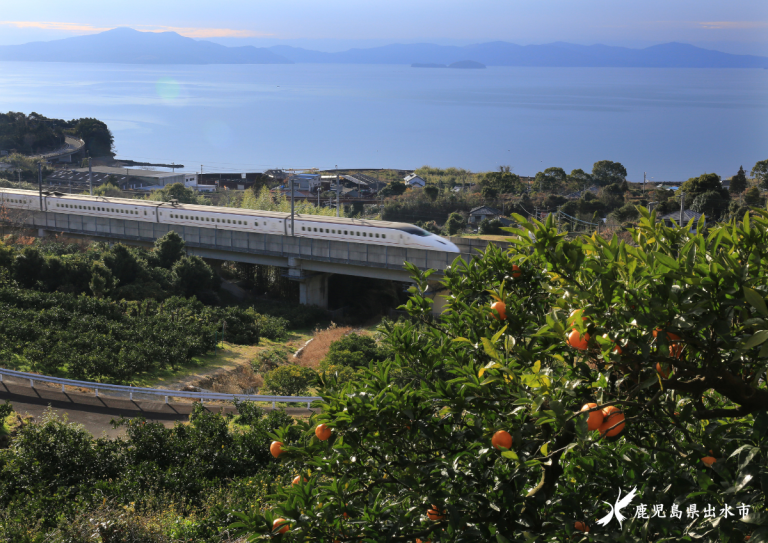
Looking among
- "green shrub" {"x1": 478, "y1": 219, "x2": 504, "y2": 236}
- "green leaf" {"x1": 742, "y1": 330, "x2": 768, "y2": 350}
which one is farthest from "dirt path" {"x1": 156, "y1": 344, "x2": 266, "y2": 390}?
"green shrub" {"x1": 478, "y1": 219, "x2": 504, "y2": 236}

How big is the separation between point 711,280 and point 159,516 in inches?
334

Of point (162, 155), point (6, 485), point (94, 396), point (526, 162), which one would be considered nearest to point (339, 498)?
point (6, 485)

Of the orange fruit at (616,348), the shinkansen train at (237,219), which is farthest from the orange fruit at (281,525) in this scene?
the shinkansen train at (237,219)

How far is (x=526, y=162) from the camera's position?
168 meters

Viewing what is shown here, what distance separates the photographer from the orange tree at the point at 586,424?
3.10 metres

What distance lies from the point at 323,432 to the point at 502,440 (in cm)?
111

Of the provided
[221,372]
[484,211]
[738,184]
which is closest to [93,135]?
[484,211]

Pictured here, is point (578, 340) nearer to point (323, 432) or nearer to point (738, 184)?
point (323, 432)

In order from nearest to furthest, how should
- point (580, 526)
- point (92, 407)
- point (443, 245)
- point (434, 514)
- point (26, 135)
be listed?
point (580, 526) < point (434, 514) < point (92, 407) < point (443, 245) < point (26, 135)

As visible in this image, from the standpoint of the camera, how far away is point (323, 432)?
392 centimetres

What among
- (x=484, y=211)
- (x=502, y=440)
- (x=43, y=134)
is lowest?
(x=484, y=211)

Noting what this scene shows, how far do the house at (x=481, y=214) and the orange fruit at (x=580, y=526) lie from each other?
2222 inches

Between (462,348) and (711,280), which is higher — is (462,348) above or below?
below

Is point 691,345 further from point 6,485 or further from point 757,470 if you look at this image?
point 6,485
